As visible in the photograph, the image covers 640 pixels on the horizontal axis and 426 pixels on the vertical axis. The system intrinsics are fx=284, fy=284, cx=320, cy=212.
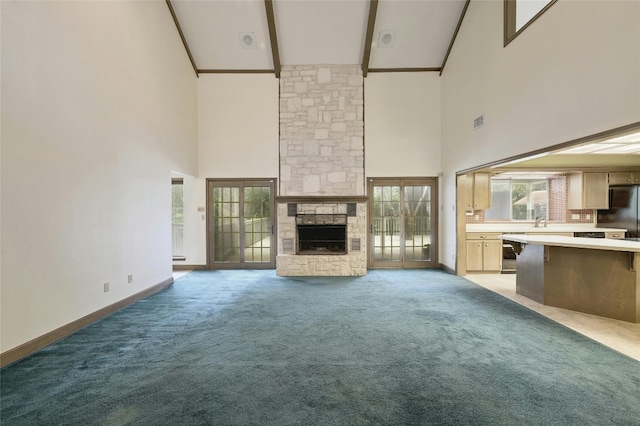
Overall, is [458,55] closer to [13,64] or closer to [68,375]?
[13,64]

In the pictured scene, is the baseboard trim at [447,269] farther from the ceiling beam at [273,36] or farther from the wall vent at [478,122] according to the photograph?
the ceiling beam at [273,36]

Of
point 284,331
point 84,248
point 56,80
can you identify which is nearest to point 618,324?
point 284,331

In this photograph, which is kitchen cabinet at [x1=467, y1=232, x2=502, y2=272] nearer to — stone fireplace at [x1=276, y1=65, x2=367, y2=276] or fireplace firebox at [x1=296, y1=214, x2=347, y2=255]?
stone fireplace at [x1=276, y1=65, x2=367, y2=276]

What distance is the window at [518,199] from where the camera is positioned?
6.94 meters

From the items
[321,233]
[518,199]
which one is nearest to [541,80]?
[518,199]

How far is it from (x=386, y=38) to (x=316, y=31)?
1.50m

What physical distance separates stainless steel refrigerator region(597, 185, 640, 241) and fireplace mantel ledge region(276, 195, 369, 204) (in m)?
5.27

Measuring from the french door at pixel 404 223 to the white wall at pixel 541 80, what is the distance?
61cm

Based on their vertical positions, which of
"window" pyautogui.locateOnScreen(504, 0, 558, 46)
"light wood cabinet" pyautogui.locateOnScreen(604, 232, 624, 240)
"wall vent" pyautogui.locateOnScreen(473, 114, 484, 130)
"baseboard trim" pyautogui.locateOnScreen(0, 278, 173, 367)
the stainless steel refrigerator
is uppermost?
"window" pyautogui.locateOnScreen(504, 0, 558, 46)

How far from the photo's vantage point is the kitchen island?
351 cm

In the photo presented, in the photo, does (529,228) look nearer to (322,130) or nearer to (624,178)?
(624,178)

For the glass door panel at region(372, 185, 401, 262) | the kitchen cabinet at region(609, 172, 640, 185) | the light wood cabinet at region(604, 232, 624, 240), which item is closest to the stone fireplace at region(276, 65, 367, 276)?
the glass door panel at region(372, 185, 401, 262)

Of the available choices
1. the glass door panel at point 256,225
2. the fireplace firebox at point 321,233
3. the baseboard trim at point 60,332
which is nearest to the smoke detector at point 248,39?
the glass door panel at point 256,225

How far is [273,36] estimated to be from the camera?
593 centimetres
